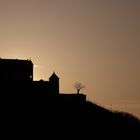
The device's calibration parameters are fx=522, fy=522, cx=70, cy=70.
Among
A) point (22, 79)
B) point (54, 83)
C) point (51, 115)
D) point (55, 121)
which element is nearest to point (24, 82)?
point (22, 79)

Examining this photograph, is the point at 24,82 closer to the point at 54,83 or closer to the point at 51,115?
the point at 54,83

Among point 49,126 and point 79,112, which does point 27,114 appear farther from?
point 79,112

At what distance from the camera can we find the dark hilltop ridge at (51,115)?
84812 millimetres

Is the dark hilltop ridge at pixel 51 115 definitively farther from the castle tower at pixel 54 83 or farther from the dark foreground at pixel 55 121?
the castle tower at pixel 54 83

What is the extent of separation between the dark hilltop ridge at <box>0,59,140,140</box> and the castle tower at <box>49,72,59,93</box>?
396 centimetres

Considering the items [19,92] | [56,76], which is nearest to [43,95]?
[19,92]

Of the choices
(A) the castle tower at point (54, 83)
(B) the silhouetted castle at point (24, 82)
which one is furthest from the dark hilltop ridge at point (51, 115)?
(A) the castle tower at point (54, 83)

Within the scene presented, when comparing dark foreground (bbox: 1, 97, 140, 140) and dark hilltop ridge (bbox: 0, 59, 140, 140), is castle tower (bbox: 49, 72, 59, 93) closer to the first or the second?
dark hilltop ridge (bbox: 0, 59, 140, 140)

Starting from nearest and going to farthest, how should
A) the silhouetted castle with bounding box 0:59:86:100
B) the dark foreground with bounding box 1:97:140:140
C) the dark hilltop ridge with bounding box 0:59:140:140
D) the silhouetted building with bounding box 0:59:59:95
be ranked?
1. the dark foreground with bounding box 1:97:140:140
2. the dark hilltop ridge with bounding box 0:59:140:140
3. the silhouetted castle with bounding box 0:59:86:100
4. the silhouetted building with bounding box 0:59:59:95

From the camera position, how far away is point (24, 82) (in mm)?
112438

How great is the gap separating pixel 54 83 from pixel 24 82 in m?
10.8

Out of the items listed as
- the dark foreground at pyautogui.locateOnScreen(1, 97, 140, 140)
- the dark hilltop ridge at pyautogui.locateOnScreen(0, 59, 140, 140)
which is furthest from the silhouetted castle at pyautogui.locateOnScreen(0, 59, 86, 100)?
the dark foreground at pyautogui.locateOnScreen(1, 97, 140, 140)

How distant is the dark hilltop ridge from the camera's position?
8481cm

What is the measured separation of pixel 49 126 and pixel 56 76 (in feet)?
131
